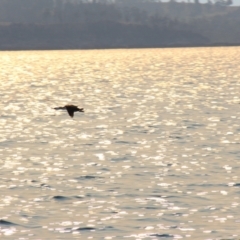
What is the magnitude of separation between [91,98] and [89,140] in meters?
47.7

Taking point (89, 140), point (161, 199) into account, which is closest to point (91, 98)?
point (89, 140)

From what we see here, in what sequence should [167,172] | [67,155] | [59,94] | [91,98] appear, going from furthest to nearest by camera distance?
[59,94] < [91,98] < [67,155] < [167,172]

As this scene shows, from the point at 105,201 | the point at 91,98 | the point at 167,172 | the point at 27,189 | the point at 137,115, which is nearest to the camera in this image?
the point at 105,201

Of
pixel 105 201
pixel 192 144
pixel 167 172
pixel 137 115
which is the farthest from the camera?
pixel 137 115

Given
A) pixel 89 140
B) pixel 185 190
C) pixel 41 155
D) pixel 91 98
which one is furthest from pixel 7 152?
pixel 91 98

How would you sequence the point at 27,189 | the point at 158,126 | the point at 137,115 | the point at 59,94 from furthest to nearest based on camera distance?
the point at 59,94
the point at 137,115
the point at 158,126
the point at 27,189

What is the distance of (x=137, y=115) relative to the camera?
242 feet

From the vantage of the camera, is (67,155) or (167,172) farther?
(67,155)

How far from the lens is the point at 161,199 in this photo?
33844 mm

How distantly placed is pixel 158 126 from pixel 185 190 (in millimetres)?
27875

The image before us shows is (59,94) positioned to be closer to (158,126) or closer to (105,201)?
(158,126)

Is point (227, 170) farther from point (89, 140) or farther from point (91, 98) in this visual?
point (91, 98)

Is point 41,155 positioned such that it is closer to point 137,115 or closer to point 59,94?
point 137,115

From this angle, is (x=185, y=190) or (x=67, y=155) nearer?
(x=185, y=190)
